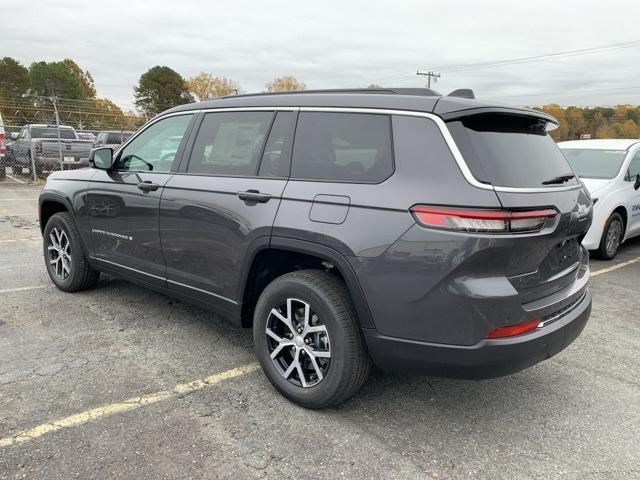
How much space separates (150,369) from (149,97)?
9491 cm

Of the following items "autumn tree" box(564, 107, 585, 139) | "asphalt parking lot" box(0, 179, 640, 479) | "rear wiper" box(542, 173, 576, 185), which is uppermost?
"autumn tree" box(564, 107, 585, 139)

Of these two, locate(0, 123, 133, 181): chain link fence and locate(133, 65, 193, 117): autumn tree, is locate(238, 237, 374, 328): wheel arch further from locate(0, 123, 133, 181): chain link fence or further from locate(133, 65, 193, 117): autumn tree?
locate(133, 65, 193, 117): autumn tree

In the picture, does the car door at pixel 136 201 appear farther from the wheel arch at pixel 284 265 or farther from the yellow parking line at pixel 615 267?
the yellow parking line at pixel 615 267

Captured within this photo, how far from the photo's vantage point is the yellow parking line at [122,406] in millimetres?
2665

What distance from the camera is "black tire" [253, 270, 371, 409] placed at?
2758 millimetres

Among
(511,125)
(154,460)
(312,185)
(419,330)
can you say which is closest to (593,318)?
(511,125)

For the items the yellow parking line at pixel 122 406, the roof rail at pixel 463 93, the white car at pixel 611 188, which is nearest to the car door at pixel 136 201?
the yellow parking line at pixel 122 406

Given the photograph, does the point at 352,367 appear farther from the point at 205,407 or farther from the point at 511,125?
the point at 511,125

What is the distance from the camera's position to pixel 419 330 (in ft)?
8.34

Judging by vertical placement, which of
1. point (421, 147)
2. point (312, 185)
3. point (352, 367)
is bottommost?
point (352, 367)

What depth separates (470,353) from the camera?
2463mm

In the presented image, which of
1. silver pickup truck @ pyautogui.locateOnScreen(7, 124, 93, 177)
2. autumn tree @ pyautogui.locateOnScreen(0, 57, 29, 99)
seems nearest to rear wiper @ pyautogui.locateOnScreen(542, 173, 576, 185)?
silver pickup truck @ pyautogui.locateOnScreen(7, 124, 93, 177)

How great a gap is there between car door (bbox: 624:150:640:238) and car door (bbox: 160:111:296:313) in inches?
240

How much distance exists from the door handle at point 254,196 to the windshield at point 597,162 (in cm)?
607
